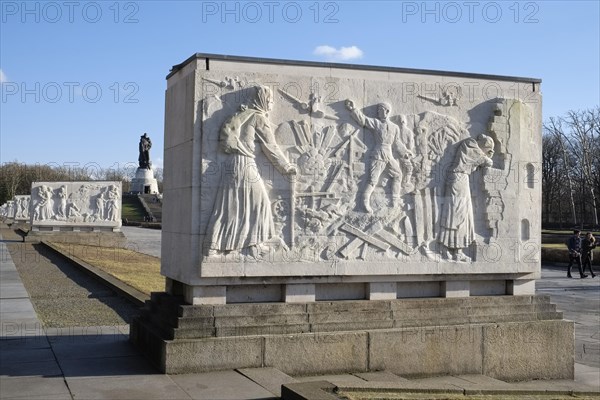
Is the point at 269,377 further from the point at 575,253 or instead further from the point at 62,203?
the point at 62,203

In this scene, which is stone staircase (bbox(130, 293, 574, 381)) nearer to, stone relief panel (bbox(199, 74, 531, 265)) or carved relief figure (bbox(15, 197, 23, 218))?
stone relief panel (bbox(199, 74, 531, 265))

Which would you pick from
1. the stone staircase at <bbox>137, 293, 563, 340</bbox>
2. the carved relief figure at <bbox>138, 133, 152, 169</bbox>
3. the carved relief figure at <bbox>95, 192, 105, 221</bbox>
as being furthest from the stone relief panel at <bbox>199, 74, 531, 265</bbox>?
the carved relief figure at <bbox>138, 133, 152, 169</bbox>

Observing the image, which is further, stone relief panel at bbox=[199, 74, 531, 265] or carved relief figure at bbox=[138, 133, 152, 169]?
carved relief figure at bbox=[138, 133, 152, 169]

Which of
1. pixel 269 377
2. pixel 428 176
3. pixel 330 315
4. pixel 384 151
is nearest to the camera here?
pixel 269 377

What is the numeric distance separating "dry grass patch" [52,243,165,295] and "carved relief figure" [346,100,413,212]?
8.47 m

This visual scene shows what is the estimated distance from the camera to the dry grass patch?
17250 millimetres

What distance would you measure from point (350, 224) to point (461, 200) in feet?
5.26

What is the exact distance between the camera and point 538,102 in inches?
371

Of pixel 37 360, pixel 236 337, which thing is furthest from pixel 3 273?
pixel 236 337

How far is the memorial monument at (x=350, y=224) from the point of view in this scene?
7727mm

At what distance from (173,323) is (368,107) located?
3.53 metres

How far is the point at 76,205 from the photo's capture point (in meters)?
35.6

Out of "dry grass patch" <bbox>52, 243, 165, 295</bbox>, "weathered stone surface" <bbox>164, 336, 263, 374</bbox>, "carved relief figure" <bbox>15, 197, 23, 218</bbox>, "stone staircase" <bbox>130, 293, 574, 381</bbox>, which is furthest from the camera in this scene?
"carved relief figure" <bbox>15, 197, 23, 218</bbox>

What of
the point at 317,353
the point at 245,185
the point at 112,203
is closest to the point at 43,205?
the point at 112,203
